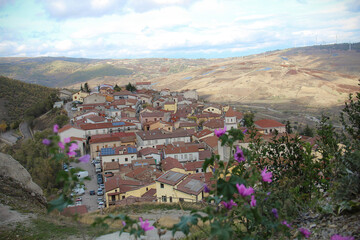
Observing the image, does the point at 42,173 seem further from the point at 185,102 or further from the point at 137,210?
the point at 185,102

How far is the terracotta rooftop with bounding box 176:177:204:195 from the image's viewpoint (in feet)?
47.1

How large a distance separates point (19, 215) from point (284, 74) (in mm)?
114696

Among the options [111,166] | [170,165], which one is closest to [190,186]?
[170,165]

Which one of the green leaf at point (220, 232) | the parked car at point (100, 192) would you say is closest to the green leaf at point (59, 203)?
the green leaf at point (220, 232)

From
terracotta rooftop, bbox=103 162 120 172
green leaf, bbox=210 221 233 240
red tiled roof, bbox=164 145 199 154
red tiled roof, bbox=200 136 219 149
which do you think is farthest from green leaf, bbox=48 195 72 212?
red tiled roof, bbox=200 136 219 149

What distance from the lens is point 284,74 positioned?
365 ft

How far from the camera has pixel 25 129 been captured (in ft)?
177

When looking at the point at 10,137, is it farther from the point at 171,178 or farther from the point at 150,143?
the point at 171,178

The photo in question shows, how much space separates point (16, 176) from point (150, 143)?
75.8 feet

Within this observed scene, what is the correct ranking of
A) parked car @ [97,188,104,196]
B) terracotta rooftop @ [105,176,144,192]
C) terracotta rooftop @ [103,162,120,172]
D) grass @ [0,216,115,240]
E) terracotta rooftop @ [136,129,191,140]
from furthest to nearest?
terracotta rooftop @ [136,129,191,140] → terracotta rooftop @ [103,162,120,172] → parked car @ [97,188,104,196] → terracotta rooftop @ [105,176,144,192] → grass @ [0,216,115,240]

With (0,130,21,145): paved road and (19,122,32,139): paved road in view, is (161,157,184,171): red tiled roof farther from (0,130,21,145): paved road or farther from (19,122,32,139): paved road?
(19,122,32,139): paved road

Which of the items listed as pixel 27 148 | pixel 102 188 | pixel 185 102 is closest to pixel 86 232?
pixel 102 188

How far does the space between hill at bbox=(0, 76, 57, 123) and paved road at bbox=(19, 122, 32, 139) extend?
2.03m

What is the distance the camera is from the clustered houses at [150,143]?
17422mm
